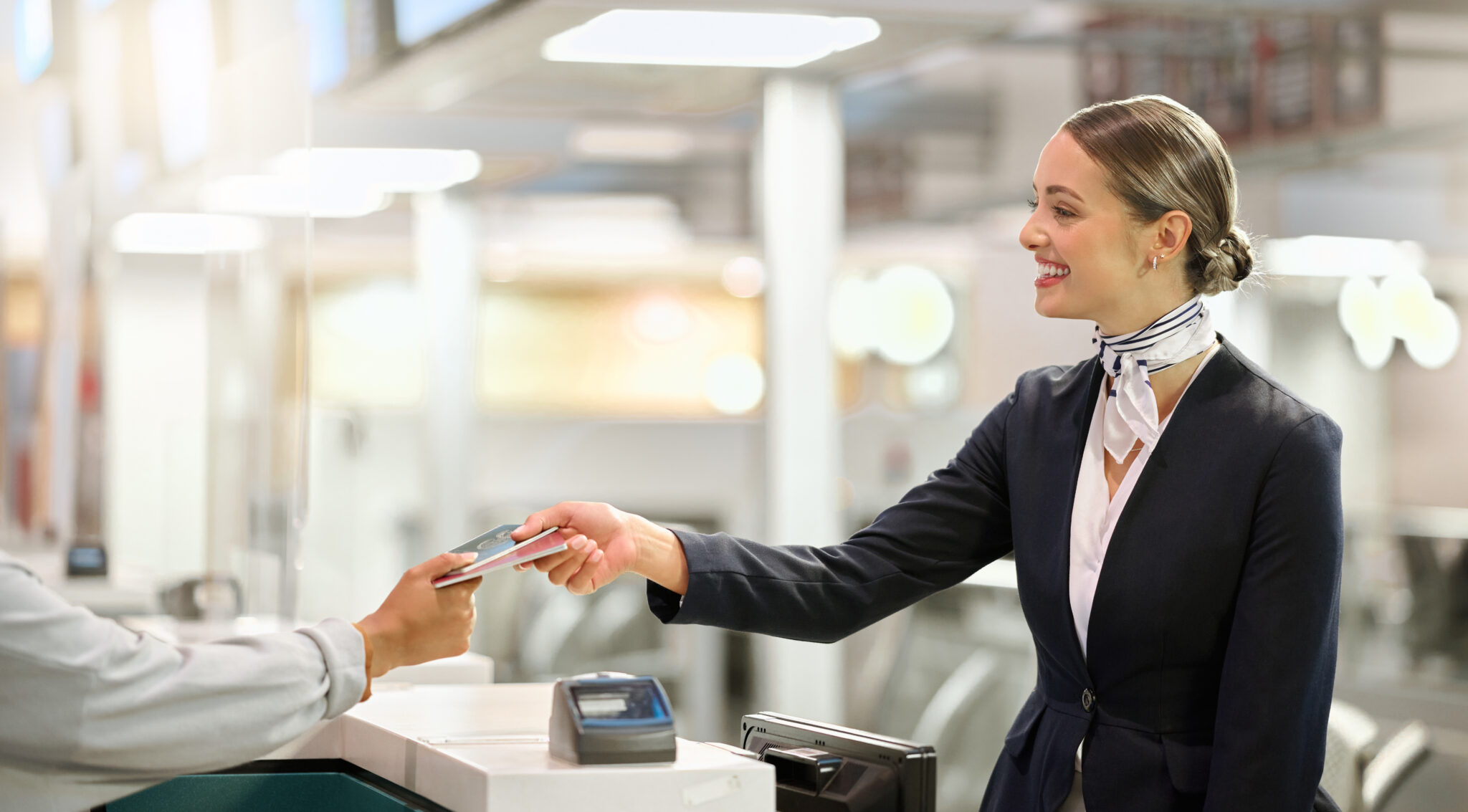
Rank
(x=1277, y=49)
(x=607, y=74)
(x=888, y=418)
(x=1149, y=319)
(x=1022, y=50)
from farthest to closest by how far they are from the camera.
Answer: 1. (x=888, y=418)
2. (x=1022, y=50)
3. (x=1277, y=49)
4. (x=607, y=74)
5. (x=1149, y=319)

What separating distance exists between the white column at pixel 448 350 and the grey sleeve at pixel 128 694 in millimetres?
4504

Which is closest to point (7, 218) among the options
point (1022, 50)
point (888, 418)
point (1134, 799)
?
point (888, 418)

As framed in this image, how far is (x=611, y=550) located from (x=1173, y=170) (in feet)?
2.64

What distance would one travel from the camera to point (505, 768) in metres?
1.45

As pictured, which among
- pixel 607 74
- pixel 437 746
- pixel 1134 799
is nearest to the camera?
pixel 437 746

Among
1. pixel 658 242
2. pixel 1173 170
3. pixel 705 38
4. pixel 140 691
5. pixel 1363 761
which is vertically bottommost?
pixel 1363 761

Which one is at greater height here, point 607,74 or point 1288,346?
point 607,74

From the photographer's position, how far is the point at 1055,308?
189cm

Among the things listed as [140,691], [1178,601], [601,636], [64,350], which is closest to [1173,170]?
[1178,601]

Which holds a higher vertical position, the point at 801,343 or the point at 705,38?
the point at 705,38

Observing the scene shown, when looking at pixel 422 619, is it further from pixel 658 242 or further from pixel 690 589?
pixel 658 242

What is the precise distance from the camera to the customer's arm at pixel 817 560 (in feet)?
6.50

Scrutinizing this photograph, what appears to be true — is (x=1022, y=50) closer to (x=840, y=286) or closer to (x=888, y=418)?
(x=888, y=418)

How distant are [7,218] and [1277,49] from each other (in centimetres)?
611
